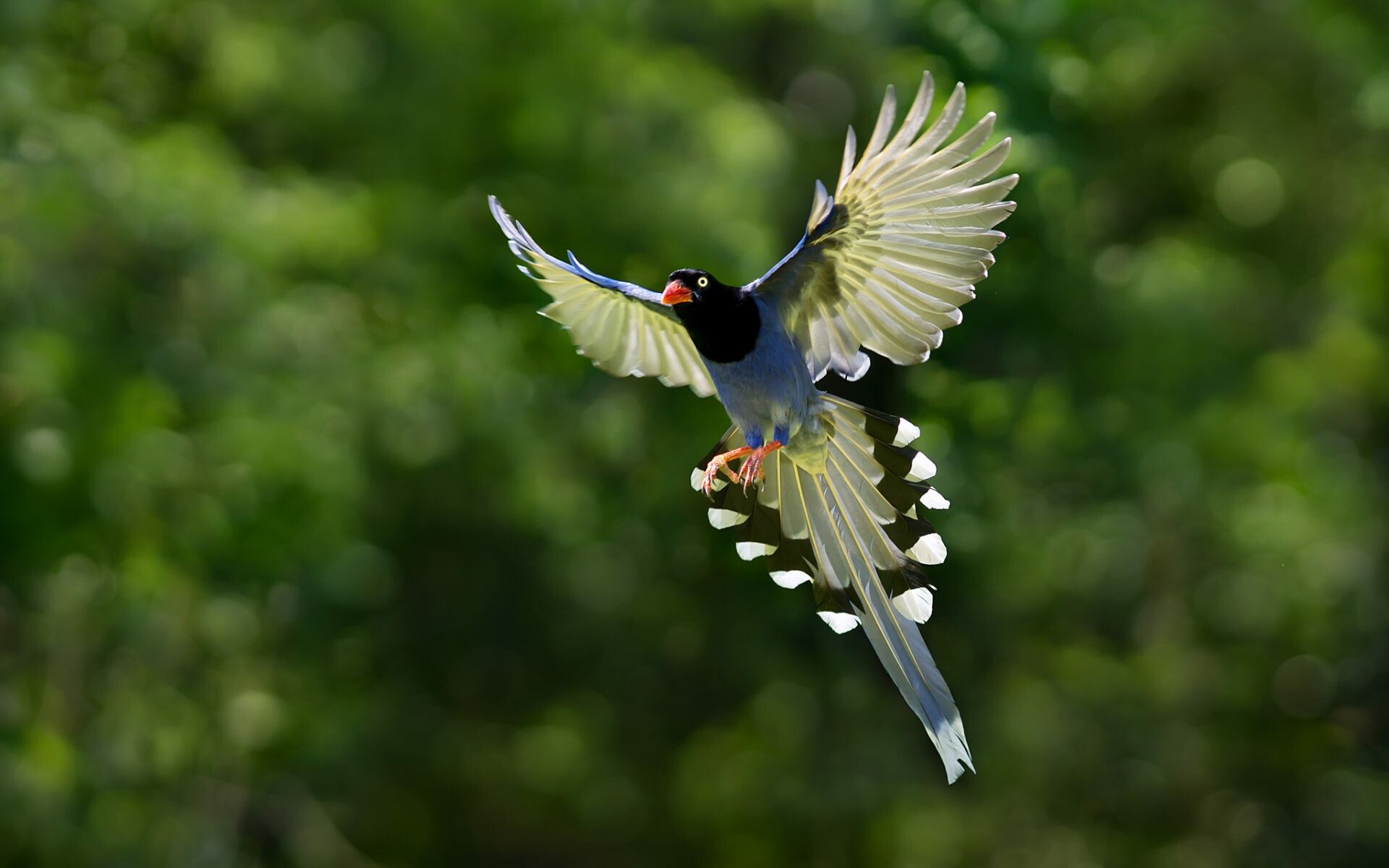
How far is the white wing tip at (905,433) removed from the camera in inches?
94.3

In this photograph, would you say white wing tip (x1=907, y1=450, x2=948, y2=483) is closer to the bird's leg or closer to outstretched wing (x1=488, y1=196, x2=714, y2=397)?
the bird's leg

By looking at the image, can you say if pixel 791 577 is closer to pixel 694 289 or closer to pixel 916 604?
pixel 916 604

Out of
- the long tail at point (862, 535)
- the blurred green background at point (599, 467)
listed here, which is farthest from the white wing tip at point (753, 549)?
the blurred green background at point (599, 467)

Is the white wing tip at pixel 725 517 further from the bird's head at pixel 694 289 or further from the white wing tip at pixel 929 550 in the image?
the bird's head at pixel 694 289

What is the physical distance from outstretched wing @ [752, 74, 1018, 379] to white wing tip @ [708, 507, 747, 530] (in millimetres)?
297

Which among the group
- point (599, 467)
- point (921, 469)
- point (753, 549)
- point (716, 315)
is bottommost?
point (599, 467)

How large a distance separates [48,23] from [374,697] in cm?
410

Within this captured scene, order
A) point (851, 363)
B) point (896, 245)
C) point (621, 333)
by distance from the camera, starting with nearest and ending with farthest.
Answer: point (896, 245), point (851, 363), point (621, 333)

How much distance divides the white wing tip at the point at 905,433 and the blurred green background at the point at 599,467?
2.68m

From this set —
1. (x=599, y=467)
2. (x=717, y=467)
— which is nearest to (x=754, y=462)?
(x=717, y=467)

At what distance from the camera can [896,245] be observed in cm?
229

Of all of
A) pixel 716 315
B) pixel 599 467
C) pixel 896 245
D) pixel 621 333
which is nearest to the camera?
pixel 896 245

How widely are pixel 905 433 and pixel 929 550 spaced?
0.19 m

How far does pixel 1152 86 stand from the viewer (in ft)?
29.0
